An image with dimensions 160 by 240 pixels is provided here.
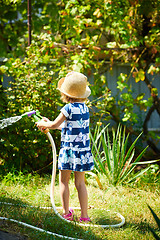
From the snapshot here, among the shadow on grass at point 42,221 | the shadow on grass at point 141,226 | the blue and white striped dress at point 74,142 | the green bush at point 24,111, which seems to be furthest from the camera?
the green bush at point 24,111

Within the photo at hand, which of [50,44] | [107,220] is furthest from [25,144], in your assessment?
[107,220]

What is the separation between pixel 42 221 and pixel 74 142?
719 mm

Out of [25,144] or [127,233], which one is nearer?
[127,233]

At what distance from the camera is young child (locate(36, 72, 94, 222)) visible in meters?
2.75

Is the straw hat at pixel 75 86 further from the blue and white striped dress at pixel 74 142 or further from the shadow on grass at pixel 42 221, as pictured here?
the shadow on grass at pixel 42 221

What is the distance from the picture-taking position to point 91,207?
10.6 ft

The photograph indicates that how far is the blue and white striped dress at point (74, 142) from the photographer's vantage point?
274cm

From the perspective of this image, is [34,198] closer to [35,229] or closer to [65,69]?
[35,229]

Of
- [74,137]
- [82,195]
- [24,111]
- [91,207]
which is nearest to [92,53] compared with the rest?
[24,111]

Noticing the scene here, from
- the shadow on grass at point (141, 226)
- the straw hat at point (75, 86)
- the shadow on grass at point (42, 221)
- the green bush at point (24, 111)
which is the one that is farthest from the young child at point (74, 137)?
Result: the green bush at point (24, 111)

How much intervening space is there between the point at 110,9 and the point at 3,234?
3.40 metres

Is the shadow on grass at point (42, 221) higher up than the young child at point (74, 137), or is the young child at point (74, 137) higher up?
the young child at point (74, 137)

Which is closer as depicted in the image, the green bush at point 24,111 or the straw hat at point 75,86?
the straw hat at point 75,86

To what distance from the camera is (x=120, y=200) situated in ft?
11.2
